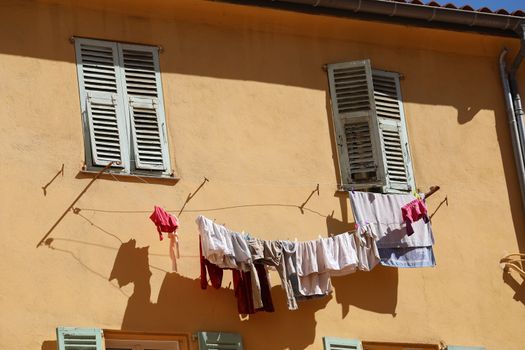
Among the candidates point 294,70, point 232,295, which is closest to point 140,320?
point 232,295

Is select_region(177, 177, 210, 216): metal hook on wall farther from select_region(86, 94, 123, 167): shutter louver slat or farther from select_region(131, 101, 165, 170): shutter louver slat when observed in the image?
select_region(86, 94, 123, 167): shutter louver slat

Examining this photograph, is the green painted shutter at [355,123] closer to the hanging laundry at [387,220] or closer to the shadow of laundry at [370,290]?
the hanging laundry at [387,220]

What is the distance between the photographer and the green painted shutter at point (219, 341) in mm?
17781

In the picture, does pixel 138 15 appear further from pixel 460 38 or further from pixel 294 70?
pixel 460 38

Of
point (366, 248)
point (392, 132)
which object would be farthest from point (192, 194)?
point (392, 132)

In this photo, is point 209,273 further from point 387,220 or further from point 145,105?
point 387,220

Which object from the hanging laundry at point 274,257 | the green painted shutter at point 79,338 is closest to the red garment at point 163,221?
the hanging laundry at point 274,257

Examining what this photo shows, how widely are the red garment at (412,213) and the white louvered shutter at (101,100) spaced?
322cm

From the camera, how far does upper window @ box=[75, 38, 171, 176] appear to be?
18453mm

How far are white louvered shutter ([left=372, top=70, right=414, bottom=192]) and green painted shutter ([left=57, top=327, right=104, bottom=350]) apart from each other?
4236 millimetres

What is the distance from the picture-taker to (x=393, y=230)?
19.4 meters

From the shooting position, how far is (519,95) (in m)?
21.2

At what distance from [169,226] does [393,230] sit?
2.88 m

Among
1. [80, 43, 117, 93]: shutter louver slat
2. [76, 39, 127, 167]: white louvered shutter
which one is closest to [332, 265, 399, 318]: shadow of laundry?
[76, 39, 127, 167]: white louvered shutter
